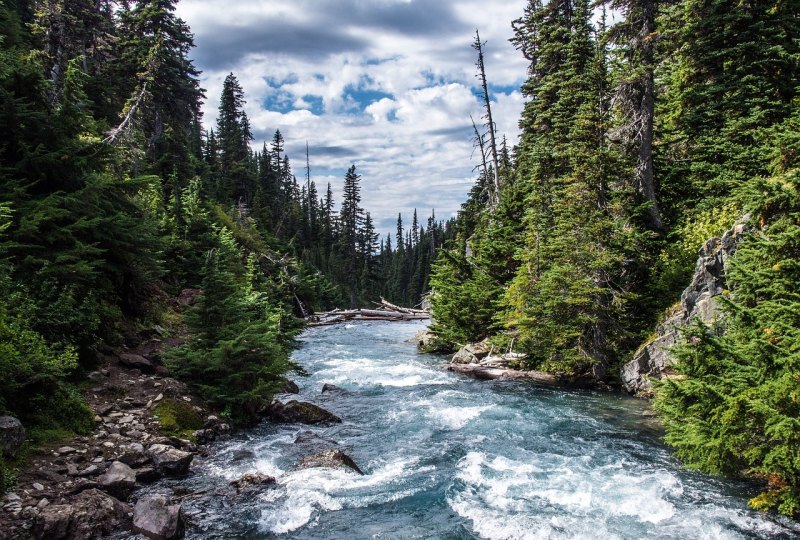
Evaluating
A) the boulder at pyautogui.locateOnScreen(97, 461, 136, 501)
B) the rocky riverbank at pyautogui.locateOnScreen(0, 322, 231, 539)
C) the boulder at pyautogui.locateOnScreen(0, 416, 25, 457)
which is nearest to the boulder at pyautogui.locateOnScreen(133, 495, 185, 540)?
the rocky riverbank at pyautogui.locateOnScreen(0, 322, 231, 539)

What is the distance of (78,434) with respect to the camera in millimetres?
8930

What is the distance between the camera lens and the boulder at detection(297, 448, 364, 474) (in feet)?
32.6

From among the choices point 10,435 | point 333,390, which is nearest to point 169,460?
point 10,435

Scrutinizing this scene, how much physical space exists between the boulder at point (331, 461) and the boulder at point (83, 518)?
3.47 meters

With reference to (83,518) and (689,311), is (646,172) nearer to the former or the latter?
(689,311)

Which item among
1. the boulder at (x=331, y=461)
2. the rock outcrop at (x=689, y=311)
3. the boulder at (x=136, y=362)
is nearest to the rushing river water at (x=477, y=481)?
the boulder at (x=331, y=461)

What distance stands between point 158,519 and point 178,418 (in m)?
4.02

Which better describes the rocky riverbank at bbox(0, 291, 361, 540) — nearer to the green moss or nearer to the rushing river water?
the green moss

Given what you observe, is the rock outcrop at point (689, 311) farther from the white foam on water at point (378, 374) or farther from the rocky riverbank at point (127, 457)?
the rocky riverbank at point (127, 457)

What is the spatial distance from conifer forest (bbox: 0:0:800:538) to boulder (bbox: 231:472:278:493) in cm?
183

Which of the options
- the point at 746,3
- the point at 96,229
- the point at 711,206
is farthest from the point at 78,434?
the point at 746,3

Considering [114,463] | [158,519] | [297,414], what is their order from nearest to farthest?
[158,519], [114,463], [297,414]

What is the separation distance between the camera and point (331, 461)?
1003cm

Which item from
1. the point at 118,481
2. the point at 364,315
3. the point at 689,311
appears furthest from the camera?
the point at 364,315
